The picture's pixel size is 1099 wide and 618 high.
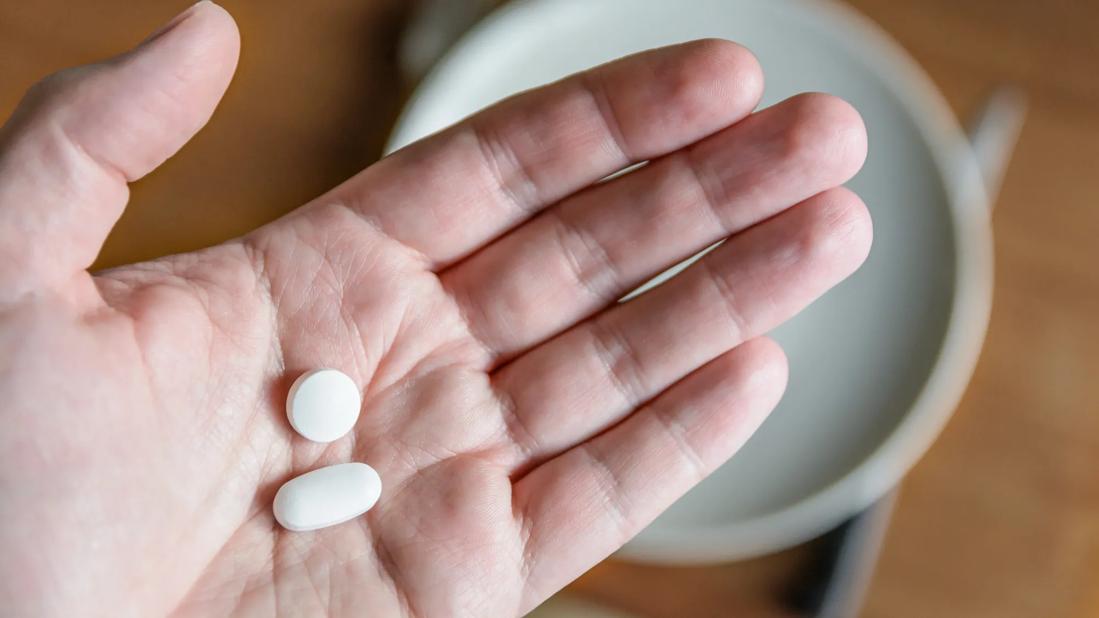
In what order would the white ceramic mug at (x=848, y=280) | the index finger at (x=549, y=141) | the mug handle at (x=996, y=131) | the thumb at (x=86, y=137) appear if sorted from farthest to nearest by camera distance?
the mug handle at (x=996, y=131), the white ceramic mug at (x=848, y=280), the index finger at (x=549, y=141), the thumb at (x=86, y=137)

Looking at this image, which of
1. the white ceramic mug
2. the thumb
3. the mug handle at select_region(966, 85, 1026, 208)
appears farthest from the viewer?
the mug handle at select_region(966, 85, 1026, 208)

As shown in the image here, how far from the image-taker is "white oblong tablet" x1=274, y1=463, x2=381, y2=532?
0.72m

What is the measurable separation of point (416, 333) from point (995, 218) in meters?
0.68

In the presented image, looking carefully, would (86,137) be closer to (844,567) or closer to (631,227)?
(631,227)

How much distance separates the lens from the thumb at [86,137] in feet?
2.15

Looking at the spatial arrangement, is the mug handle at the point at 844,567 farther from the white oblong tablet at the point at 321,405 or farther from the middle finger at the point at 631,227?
the white oblong tablet at the point at 321,405

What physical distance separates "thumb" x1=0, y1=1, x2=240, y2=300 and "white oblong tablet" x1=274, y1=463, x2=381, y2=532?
21 cm

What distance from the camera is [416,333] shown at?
Answer: 0.82 metres

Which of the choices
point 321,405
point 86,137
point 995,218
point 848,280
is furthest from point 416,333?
point 995,218

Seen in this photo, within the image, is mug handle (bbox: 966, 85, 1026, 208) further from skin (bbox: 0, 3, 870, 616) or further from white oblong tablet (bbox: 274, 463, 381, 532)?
white oblong tablet (bbox: 274, 463, 381, 532)

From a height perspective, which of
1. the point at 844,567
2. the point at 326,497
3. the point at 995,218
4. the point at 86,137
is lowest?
the point at 844,567

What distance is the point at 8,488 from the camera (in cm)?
64

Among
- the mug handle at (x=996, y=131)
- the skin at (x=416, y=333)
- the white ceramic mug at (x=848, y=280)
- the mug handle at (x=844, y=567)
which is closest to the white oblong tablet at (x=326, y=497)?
the skin at (x=416, y=333)

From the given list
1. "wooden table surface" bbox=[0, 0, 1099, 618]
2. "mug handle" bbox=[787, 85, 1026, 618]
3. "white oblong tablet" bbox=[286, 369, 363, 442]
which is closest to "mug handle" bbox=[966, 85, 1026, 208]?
"wooden table surface" bbox=[0, 0, 1099, 618]
